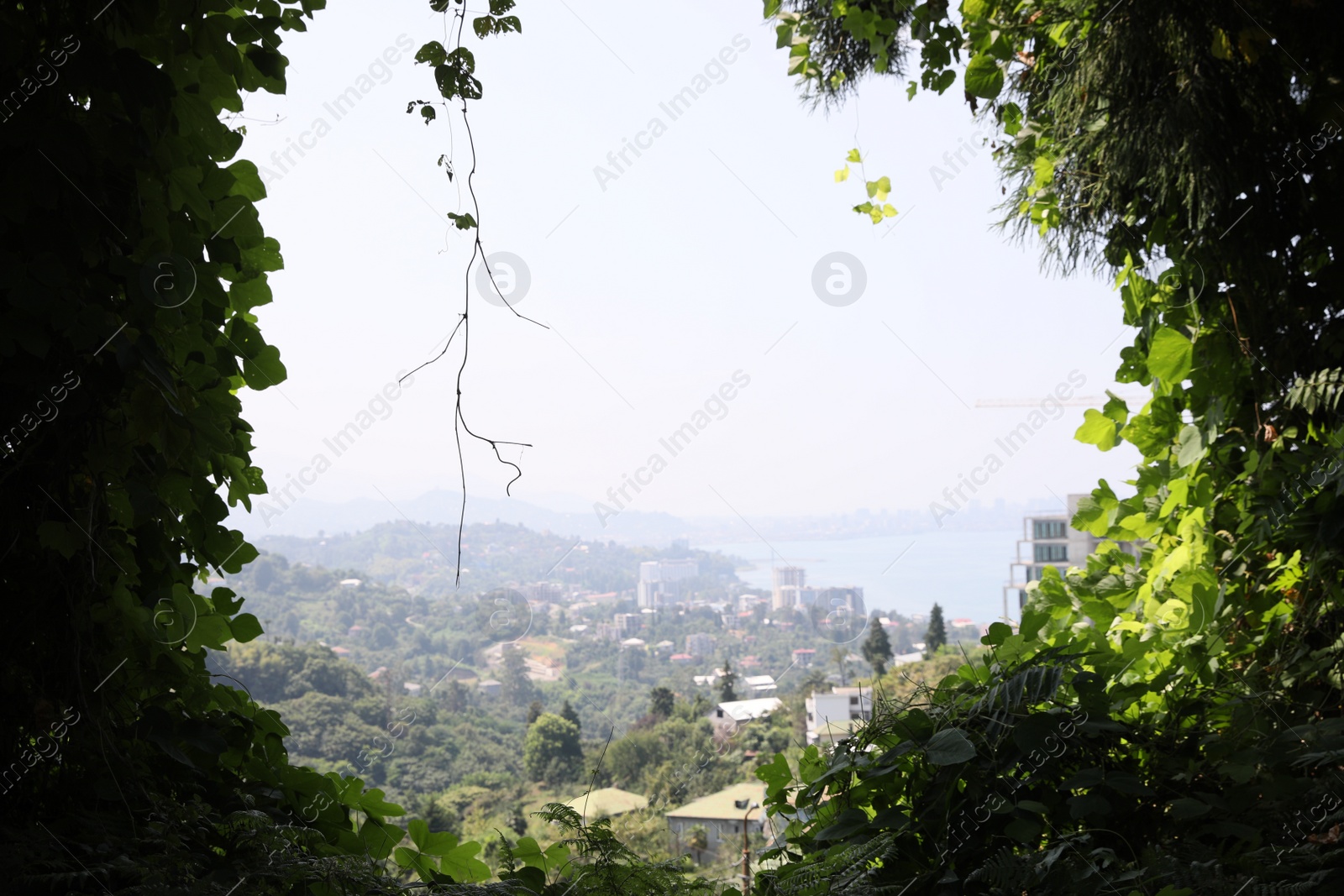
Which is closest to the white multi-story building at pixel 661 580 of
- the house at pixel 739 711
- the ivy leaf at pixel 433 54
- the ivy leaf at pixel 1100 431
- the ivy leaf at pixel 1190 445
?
the house at pixel 739 711

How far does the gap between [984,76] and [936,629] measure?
18.6 meters

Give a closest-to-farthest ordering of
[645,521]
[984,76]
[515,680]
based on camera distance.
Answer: [984,76], [515,680], [645,521]

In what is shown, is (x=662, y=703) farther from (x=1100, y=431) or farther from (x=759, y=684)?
(x=1100, y=431)

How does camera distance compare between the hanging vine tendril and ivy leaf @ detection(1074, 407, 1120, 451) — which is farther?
ivy leaf @ detection(1074, 407, 1120, 451)

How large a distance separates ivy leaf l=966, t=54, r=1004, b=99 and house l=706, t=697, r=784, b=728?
4.57 m

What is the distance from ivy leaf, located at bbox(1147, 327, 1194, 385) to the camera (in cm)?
160

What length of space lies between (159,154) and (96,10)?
Answer: 0.57 feet

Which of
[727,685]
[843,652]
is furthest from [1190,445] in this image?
[727,685]

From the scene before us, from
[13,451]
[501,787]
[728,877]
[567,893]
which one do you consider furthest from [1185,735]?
[501,787]

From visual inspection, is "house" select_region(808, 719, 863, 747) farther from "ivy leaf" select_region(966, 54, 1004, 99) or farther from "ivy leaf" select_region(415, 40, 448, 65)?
"ivy leaf" select_region(966, 54, 1004, 99)

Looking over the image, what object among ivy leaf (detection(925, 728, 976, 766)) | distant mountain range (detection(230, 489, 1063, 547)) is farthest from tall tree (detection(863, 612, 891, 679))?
ivy leaf (detection(925, 728, 976, 766))

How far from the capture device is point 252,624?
105cm

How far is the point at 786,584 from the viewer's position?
11.6 m

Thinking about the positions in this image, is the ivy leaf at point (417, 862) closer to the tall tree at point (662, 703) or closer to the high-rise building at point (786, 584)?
the tall tree at point (662, 703)
